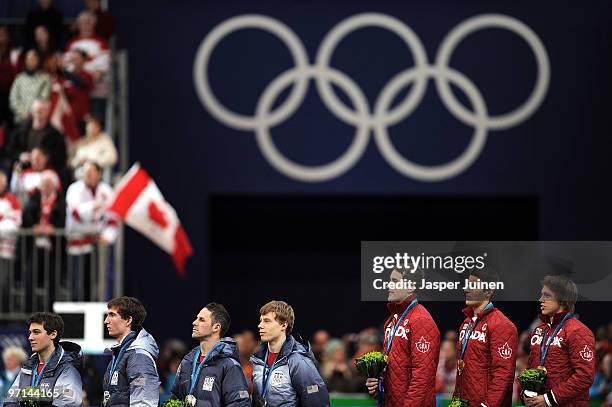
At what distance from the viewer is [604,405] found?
577 inches

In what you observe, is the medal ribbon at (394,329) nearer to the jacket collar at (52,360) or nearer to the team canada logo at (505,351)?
the team canada logo at (505,351)

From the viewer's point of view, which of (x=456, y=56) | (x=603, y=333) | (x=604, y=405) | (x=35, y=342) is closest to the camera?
(x=35, y=342)

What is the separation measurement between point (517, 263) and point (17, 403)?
14.0 feet

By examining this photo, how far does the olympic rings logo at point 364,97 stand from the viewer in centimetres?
2120

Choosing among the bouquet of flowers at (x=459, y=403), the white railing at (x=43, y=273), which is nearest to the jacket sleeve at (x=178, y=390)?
the bouquet of flowers at (x=459, y=403)

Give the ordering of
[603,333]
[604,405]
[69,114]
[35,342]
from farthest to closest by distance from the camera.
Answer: [69,114], [603,333], [604,405], [35,342]

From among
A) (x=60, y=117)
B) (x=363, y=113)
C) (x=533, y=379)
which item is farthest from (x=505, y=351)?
(x=363, y=113)

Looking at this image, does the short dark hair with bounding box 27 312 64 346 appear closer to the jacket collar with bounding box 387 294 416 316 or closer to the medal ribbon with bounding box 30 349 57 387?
the medal ribbon with bounding box 30 349 57 387

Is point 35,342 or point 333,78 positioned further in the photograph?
point 333,78

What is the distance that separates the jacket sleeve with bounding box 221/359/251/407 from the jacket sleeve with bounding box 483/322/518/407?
191cm

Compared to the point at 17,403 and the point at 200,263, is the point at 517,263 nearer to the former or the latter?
the point at 17,403

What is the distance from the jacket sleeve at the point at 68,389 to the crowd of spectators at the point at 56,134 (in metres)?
6.25

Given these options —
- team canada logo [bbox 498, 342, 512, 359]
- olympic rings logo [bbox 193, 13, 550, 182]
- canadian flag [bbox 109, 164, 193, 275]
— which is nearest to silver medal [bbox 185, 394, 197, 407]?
team canada logo [bbox 498, 342, 512, 359]

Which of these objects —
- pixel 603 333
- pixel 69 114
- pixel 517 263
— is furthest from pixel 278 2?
pixel 517 263
